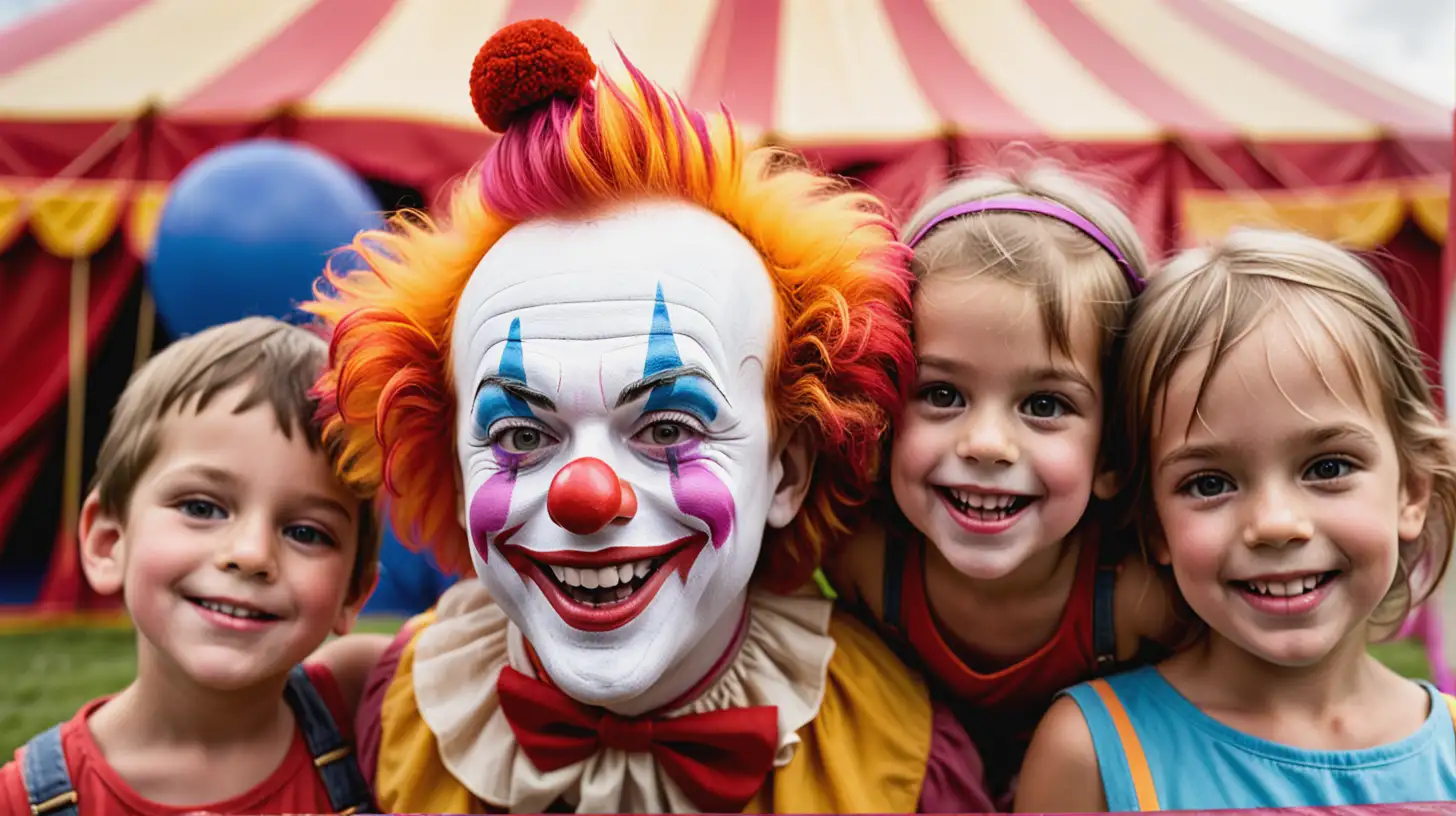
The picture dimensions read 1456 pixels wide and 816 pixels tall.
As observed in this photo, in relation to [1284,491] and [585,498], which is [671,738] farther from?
[1284,491]

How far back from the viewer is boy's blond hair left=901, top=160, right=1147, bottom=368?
1582mm

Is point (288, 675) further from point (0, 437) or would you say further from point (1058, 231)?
point (0, 437)

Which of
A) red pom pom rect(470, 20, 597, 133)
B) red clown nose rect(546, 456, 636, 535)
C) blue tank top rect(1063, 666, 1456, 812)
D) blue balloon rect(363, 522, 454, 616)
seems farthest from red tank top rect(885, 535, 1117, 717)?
blue balloon rect(363, 522, 454, 616)

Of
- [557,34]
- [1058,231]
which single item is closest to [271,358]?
[557,34]

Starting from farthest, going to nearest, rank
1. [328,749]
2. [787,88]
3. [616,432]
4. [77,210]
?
[787,88], [77,210], [328,749], [616,432]

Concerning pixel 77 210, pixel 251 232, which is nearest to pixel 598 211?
pixel 251 232

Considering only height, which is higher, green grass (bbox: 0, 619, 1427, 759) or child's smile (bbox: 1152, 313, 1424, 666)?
child's smile (bbox: 1152, 313, 1424, 666)

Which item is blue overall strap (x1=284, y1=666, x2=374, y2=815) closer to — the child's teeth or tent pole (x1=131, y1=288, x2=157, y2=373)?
the child's teeth

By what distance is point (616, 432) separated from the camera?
4.90 feet

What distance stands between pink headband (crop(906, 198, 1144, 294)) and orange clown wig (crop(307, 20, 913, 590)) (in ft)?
0.32

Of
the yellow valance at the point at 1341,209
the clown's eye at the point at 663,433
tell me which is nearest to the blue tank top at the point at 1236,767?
the clown's eye at the point at 663,433

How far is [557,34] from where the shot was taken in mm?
1570

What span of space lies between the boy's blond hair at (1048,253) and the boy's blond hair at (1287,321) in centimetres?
6

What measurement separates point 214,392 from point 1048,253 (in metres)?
1.18
